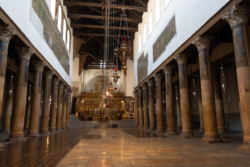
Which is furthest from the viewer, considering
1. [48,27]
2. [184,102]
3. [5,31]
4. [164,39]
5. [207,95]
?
[164,39]

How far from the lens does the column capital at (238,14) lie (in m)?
6.54

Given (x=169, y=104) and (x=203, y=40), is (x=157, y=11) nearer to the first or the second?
(x=169, y=104)

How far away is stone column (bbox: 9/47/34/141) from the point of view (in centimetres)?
923

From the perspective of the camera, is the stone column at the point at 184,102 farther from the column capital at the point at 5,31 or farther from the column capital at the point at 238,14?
the column capital at the point at 5,31

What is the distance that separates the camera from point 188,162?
4367 millimetres

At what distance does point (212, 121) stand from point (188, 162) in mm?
4712

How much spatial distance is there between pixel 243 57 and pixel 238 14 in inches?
60.7

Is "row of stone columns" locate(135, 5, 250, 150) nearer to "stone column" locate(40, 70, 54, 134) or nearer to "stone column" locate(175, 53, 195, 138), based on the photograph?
"stone column" locate(175, 53, 195, 138)

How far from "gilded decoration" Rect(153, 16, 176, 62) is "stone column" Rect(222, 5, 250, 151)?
5365 millimetres

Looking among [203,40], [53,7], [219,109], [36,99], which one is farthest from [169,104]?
[53,7]

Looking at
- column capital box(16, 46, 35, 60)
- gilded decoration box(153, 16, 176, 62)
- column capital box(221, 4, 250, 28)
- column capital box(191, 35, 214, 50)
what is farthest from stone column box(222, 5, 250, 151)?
column capital box(16, 46, 35, 60)

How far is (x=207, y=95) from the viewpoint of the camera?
858 cm

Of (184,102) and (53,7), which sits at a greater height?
(53,7)

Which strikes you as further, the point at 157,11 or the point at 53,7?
the point at 157,11
